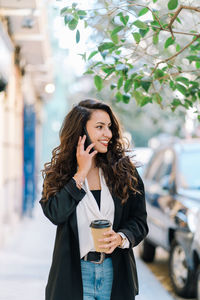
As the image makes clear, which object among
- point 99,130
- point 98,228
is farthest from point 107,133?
point 98,228

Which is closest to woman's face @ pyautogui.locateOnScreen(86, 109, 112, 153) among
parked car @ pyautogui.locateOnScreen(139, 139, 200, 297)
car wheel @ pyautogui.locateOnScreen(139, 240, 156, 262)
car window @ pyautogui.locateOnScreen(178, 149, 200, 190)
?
parked car @ pyautogui.locateOnScreen(139, 139, 200, 297)

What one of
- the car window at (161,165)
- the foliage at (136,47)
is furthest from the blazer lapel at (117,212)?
the car window at (161,165)

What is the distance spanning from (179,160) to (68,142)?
4406mm

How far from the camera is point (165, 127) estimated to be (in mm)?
19453

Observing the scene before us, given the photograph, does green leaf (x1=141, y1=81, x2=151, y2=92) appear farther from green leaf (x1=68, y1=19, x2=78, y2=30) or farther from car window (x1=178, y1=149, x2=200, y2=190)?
car window (x1=178, y1=149, x2=200, y2=190)

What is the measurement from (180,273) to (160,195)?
1.62 m

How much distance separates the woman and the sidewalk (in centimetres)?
298

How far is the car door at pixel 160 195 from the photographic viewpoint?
676 centimetres

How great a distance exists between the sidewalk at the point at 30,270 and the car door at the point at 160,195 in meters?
0.60

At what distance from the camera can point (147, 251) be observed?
8.32 metres

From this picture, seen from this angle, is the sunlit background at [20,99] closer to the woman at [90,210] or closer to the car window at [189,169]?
the car window at [189,169]

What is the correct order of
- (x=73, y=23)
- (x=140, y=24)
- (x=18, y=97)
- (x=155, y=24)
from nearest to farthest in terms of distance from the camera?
(x=140, y=24) → (x=73, y=23) → (x=155, y=24) → (x=18, y=97)

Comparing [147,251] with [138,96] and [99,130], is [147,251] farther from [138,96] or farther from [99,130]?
[99,130]

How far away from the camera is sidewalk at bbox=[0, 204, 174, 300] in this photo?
19.0 feet
